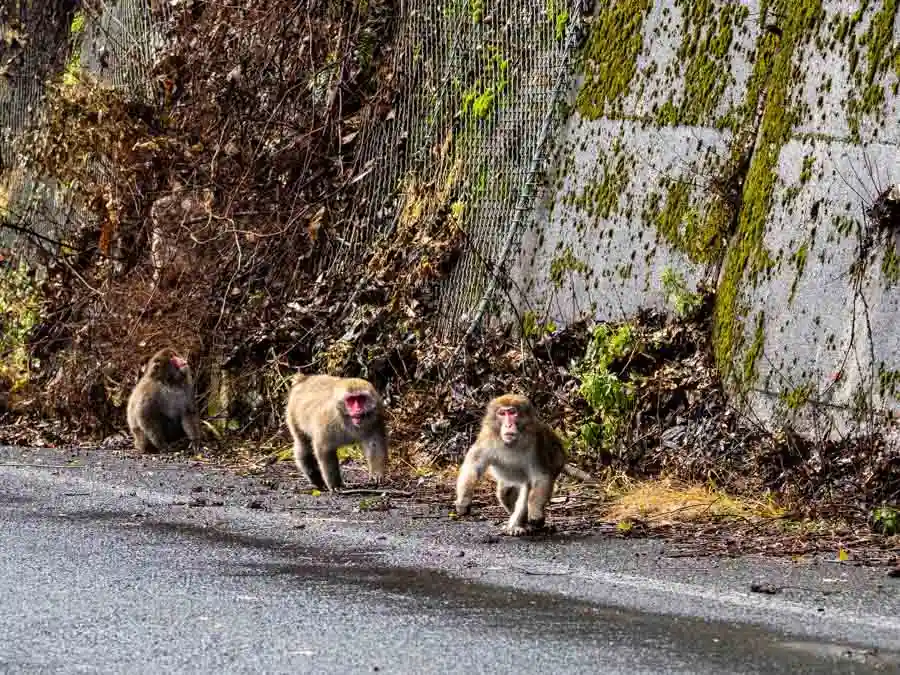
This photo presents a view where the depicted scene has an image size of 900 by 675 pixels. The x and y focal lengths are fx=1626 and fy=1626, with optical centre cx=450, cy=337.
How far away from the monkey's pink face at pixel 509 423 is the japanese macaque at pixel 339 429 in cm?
190

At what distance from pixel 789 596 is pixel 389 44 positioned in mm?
9569

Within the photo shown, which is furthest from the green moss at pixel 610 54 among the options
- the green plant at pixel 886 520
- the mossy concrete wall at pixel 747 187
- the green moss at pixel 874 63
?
the green plant at pixel 886 520

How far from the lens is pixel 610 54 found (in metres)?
12.2

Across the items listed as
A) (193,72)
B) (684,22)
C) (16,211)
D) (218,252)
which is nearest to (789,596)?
(684,22)

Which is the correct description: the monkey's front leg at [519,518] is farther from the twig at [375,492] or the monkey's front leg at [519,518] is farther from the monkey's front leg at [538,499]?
the twig at [375,492]

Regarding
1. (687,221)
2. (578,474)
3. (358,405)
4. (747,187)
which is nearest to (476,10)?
(687,221)

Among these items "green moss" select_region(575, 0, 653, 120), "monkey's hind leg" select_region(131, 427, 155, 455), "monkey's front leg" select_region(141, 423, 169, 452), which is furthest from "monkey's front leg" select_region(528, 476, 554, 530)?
"monkey's hind leg" select_region(131, 427, 155, 455)

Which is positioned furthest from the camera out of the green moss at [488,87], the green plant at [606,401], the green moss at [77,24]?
the green moss at [77,24]

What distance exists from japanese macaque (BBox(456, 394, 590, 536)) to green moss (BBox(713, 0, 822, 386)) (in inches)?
74.3

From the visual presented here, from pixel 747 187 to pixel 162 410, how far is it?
5445 mm

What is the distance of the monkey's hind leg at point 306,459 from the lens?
1100 cm

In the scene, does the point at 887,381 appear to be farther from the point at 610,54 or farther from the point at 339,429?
the point at 610,54

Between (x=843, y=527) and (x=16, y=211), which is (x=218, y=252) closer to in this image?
(x=16, y=211)

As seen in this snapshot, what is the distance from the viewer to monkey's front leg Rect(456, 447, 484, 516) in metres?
8.85
